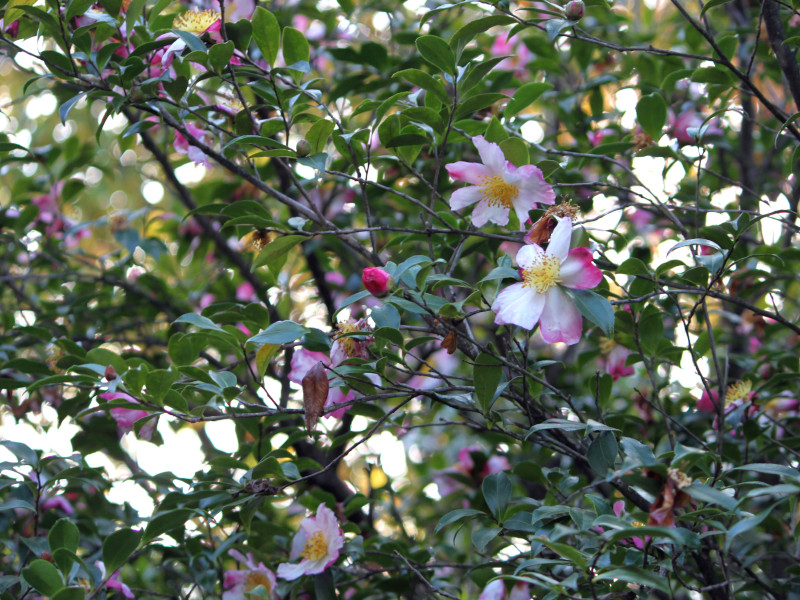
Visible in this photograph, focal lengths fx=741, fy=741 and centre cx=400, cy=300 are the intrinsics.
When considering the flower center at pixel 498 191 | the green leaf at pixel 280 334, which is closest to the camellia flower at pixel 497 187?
the flower center at pixel 498 191

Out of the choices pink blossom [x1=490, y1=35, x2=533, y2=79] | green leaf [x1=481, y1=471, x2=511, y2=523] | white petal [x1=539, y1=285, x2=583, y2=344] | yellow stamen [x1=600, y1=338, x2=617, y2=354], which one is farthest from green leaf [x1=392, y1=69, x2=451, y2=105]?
pink blossom [x1=490, y1=35, x2=533, y2=79]

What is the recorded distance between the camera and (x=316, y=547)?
4.07 feet

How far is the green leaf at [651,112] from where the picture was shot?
1302 mm

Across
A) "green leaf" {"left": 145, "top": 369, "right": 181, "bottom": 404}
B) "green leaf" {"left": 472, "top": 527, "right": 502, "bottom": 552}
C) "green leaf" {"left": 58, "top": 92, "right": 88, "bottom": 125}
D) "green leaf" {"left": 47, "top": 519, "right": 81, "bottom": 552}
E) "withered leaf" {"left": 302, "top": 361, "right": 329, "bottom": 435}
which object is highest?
"green leaf" {"left": 58, "top": 92, "right": 88, "bottom": 125}

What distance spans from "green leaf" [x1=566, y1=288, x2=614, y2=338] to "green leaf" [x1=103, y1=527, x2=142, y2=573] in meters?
0.73

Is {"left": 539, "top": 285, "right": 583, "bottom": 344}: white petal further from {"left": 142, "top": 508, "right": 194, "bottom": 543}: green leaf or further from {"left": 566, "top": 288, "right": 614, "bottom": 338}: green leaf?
{"left": 142, "top": 508, "right": 194, "bottom": 543}: green leaf

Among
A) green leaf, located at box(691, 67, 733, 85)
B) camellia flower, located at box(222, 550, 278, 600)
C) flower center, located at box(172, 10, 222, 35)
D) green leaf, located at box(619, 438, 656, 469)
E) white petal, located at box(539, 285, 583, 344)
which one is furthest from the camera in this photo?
flower center, located at box(172, 10, 222, 35)

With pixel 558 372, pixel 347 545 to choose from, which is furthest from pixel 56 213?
pixel 558 372

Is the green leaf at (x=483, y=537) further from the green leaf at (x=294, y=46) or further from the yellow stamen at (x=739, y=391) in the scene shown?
the green leaf at (x=294, y=46)

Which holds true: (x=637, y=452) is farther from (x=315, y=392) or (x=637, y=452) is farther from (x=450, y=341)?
(x=315, y=392)

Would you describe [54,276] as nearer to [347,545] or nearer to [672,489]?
[347,545]

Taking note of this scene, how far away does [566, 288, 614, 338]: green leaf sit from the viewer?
Result: 0.87m

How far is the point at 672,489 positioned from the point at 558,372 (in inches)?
46.9

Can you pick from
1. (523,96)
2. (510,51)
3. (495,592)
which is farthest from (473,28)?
(510,51)
